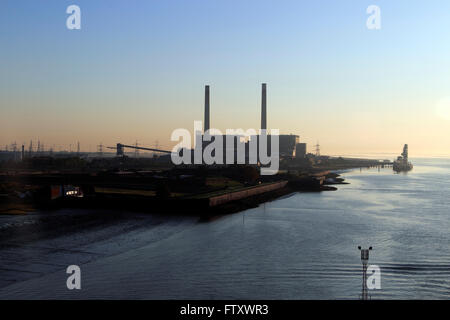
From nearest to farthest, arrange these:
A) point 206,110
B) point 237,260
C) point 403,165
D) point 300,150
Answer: point 237,260 < point 206,110 < point 403,165 < point 300,150

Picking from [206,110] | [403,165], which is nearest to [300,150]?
[403,165]

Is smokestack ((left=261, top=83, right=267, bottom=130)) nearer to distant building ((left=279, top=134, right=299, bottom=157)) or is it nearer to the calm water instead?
distant building ((left=279, top=134, right=299, bottom=157))

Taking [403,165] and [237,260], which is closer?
[237,260]

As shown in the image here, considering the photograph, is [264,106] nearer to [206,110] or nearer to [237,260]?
[206,110]

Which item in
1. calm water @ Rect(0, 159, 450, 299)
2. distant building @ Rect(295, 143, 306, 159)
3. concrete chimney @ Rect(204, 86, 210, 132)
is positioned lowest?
calm water @ Rect(0, 159, 450, 299)

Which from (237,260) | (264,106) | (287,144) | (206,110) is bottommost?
(237,260)

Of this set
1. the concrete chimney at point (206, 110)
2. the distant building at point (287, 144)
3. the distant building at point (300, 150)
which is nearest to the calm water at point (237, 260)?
the concrete chimney at point (206, 110)

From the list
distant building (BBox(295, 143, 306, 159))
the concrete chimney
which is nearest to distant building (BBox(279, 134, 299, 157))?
distant building (BBox(295, 143, 306, 159))

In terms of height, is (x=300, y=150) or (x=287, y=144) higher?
(x=287, y=144)
